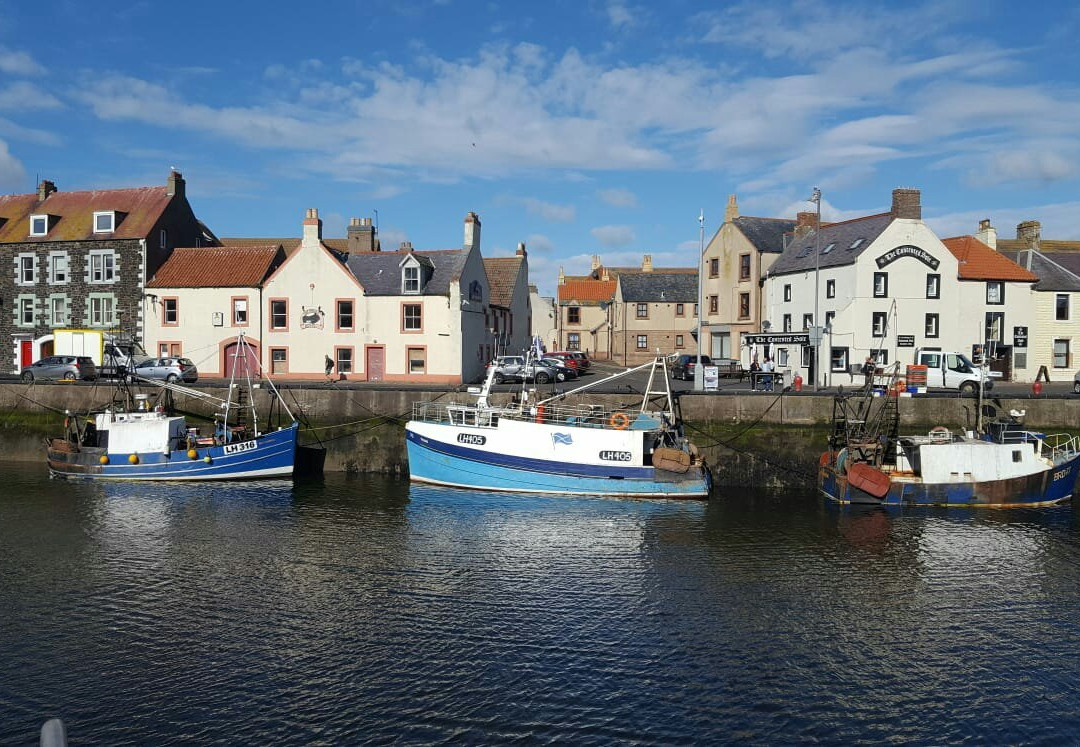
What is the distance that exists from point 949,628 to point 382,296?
113ft

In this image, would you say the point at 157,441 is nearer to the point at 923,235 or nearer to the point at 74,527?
the point at 74,527

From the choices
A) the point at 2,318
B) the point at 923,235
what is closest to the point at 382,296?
the point at 2,318

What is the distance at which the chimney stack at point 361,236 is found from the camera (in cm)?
5234

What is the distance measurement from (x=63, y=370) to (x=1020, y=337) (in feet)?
167

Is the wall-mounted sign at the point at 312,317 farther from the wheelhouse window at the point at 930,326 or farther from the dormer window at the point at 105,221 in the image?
the wheelhouse window at the point at 930,326

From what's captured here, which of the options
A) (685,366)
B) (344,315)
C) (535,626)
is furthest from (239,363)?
(535,626)

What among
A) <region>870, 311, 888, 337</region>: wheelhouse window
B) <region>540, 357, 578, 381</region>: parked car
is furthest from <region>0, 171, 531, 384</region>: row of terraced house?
<region>870, 311, 888, 337</region>: wheelhouse window

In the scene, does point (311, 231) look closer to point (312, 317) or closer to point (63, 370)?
point (312, 317)

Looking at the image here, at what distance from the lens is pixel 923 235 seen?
151 feet

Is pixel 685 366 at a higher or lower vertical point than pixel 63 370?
higher

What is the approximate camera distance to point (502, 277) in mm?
57594

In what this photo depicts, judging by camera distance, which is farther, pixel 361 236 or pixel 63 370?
pixel 361 236

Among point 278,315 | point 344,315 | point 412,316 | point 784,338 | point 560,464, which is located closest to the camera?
point 560,464

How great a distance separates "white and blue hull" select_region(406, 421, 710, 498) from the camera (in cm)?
2981
